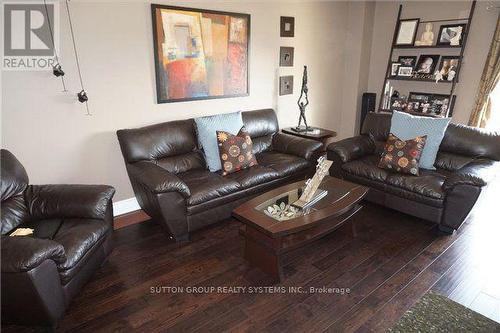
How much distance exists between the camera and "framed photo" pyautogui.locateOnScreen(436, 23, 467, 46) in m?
4.05

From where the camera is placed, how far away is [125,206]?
131 inches

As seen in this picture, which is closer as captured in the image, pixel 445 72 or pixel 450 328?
pixel 450 328

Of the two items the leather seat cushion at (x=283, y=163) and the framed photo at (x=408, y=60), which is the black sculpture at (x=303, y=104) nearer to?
the leather seat cushion at (x=283, y=163)

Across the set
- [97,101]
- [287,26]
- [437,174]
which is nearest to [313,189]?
[437,174]

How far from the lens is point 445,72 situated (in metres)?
4.20

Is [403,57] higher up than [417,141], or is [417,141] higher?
[403,57]

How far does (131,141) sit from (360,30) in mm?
3930

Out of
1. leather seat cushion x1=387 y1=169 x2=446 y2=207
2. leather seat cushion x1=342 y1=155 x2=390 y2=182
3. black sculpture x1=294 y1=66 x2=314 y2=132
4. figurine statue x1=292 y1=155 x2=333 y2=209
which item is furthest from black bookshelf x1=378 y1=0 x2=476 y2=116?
figurine statue x1=292 y1=155 x2=333 y2=209

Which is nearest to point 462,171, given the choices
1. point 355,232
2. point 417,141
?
point 417,141

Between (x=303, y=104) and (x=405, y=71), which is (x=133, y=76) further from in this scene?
(x=405, y=71)

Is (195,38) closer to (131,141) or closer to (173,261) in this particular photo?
(131,141)

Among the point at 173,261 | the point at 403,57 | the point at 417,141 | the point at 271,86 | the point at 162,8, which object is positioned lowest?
the point at 173,261

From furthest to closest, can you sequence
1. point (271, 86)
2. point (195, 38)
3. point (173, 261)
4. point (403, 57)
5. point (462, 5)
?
point (403, 57) < point (271, 86) < point (462, 5) < point (195, 38) < point (173, 261)

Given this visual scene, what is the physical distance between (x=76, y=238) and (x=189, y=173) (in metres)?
1.34
